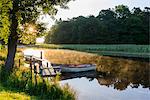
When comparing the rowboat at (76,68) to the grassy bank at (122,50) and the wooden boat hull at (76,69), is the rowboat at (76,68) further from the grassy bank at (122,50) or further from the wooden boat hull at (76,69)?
the grassy bank at (122,50)

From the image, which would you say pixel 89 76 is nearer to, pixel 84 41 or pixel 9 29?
pixel 9 29

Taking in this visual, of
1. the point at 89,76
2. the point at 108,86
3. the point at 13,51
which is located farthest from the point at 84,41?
the point at 13,51

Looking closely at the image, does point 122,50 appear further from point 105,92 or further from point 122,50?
point 105,92

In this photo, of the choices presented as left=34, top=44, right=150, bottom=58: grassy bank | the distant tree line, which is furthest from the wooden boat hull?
the distant tree line

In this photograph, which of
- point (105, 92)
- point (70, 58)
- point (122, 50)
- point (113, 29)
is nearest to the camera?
point (105, 92)

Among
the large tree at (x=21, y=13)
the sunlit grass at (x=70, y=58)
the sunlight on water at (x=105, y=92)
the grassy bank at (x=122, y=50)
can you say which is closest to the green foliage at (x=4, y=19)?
the large tree at (x=21, y=13)

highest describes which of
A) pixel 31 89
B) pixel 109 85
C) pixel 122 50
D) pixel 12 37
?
pixel 12 37

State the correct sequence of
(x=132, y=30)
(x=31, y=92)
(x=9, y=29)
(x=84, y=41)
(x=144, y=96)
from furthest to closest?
(x=84, y=41) → (x=132, y=30) → (x=144, y=96) → (x=9, y=29) → (x=31, y=92)

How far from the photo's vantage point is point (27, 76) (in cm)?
2412

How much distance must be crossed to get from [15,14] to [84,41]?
9939 centimetres

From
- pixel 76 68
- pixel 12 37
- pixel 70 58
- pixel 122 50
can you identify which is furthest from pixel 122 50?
pixel 12 37

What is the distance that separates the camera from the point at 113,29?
11662 cm

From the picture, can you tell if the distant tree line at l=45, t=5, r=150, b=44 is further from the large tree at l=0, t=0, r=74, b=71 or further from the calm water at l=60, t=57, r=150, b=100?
the large tree at l=0, t=0, r=74, b=71

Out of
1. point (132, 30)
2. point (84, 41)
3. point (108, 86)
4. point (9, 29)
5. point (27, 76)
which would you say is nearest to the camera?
point (27, 76)
